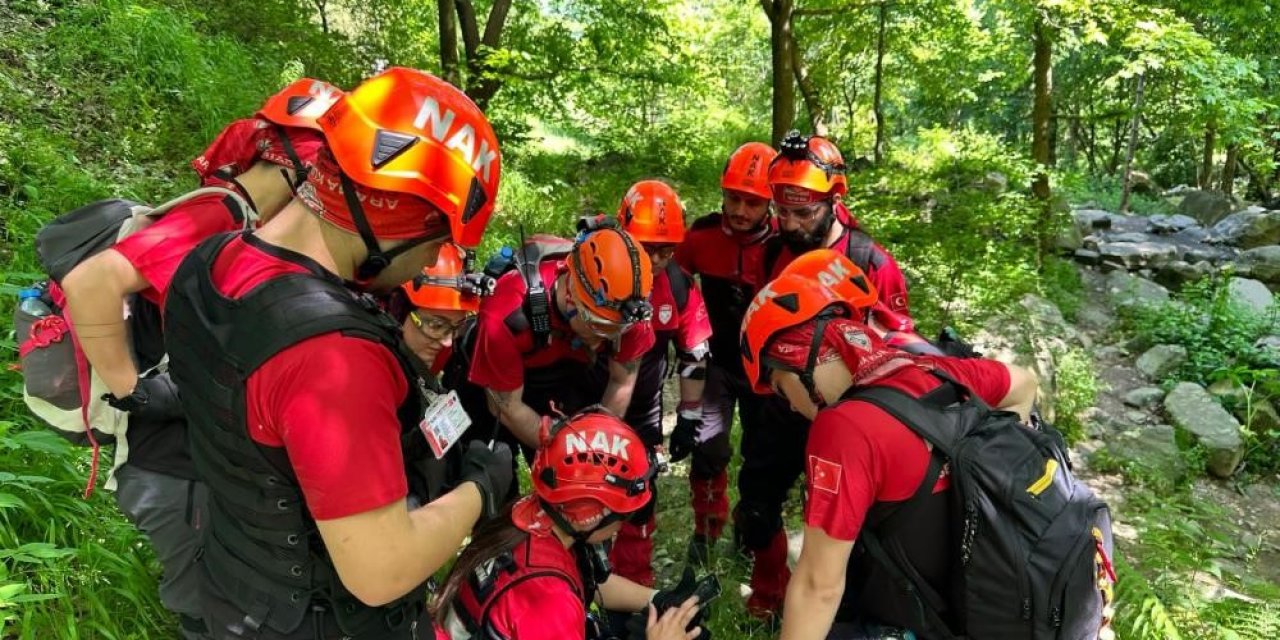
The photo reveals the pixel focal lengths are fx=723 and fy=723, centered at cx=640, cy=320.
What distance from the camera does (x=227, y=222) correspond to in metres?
2.53

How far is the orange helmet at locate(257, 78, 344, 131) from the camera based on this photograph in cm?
298

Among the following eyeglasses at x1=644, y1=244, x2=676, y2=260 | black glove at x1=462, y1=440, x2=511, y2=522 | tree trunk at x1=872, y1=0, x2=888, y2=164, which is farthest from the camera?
tree trunk at x1=872, y1=0, x2=888, y2=164

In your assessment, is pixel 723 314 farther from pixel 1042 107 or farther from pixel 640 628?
pixel 1042 107

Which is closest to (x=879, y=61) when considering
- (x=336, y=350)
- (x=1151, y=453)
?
(x=1151, y=453)

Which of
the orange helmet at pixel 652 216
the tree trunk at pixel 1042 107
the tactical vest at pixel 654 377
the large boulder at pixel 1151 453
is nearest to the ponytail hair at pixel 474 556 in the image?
the tactical vest at pixel 654 377

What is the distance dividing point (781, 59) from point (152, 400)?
25.0 ft

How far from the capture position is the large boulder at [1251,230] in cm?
1722

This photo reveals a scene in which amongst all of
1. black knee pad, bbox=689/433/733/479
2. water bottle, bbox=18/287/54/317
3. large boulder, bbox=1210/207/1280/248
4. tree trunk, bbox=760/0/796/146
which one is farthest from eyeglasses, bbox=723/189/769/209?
large boulder, bbox=1210/207/1280/248

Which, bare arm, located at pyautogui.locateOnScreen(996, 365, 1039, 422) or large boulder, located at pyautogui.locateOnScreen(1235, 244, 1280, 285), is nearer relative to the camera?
bare arm, located at pyautogui.locateOnScreen(996, 365, 1039, 422)

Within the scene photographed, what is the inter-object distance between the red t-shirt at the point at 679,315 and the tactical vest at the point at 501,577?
66.9 inches

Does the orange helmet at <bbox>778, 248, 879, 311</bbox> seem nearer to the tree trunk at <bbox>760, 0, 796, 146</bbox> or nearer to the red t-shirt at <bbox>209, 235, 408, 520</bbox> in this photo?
the red t-shirt at <bbox>209, 235, 408, 520</bbox>

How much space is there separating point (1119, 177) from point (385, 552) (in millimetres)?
35171

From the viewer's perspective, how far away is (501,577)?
2.49 meters

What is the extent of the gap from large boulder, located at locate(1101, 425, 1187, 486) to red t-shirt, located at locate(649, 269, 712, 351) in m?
5.74
